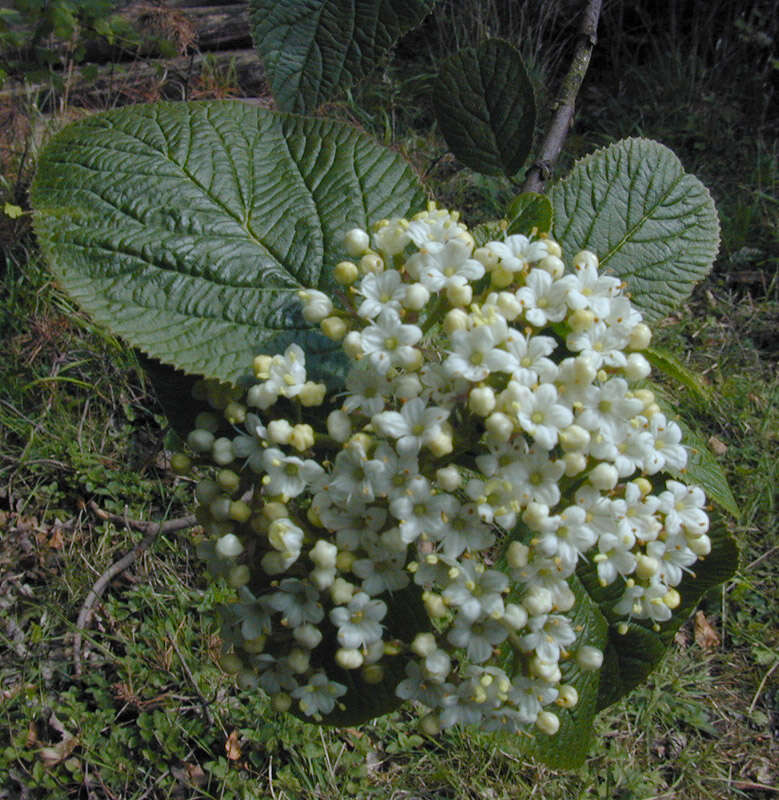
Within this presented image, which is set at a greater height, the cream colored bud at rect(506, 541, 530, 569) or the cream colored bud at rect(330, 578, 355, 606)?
the cream colored bud at rect(506, 541, 530, 569)

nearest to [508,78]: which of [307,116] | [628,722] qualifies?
[307,116]

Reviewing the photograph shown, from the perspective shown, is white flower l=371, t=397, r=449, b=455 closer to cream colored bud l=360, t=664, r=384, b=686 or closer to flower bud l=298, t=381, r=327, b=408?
flower bud l=298, t=381, r=327, b=408

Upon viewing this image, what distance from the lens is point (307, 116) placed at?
4.20 ft

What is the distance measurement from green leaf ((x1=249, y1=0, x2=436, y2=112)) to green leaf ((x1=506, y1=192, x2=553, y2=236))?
1.02 feet

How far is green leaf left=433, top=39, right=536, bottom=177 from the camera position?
A: 54.3 inches

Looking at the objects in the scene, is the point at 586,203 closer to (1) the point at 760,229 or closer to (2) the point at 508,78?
(2) the point at 508,78

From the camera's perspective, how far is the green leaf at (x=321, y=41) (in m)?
1.22

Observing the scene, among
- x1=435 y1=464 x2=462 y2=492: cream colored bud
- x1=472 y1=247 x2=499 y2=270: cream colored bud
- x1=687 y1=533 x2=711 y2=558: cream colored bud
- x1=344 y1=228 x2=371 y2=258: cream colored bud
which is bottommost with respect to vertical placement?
x1=687 y1=533 x2=711 y2=558: cream colored bud

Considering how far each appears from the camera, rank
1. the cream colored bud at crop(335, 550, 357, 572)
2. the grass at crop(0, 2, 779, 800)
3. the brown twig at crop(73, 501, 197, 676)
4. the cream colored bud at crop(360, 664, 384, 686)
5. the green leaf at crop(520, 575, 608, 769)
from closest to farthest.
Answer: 1. the cream colored bud at crop(335, 550, 357, 572)
2. the cream colored bud at crop(360, 664, 384, 686)
3. the green leaf at crop(520, 575, 608, 769)
4. the grass at crop(0, 2, 779, 800)
5. the brown twig at crop(73, 501, 197, 676)

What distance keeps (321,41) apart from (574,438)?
0.73m

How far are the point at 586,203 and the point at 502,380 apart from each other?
52cm

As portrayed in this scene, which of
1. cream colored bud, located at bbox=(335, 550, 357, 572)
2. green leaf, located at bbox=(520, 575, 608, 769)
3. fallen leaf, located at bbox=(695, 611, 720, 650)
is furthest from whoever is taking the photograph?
fallen leaf, located at bbox=(695, 611, 720, 650)

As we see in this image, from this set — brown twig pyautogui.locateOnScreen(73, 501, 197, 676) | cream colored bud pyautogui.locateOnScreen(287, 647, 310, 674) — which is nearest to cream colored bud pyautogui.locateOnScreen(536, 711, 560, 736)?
cream colored bud pyautogui.locateOnScreen(287, 647, 310, 674)

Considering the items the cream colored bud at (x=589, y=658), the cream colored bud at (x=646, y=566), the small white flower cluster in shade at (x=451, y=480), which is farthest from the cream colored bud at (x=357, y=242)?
the cream colored bud at (x=589, y=658)
